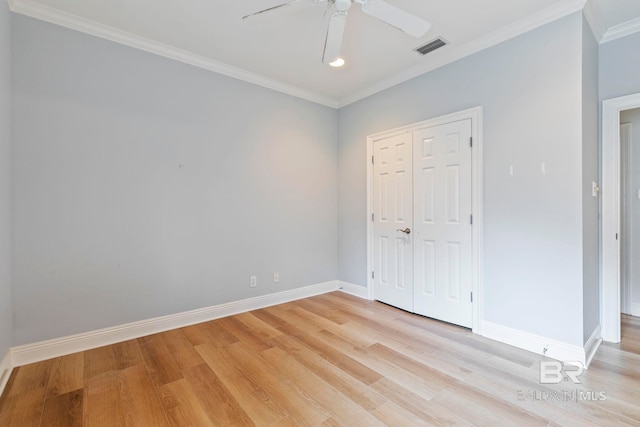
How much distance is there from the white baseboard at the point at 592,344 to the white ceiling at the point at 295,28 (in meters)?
2.59

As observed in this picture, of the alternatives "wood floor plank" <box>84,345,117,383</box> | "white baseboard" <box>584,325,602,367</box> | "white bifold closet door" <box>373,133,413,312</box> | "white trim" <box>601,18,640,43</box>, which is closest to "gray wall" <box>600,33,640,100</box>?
"white trim" <box>601,18,640,43</box>

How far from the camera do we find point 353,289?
4.05 metres

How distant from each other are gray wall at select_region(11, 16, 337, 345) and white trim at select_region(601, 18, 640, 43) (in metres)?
3.10

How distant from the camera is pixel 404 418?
5.41 feet

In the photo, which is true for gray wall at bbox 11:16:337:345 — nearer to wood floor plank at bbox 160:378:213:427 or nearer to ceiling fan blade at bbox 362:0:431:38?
wood floor plank at bbox 160:378:213:427

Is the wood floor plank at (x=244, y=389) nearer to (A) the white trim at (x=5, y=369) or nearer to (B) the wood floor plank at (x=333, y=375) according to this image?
(B) the wood floor plank at (x=333, y=375)

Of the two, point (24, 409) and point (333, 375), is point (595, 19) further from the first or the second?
point (24, 409)

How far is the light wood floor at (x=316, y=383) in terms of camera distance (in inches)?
65.7

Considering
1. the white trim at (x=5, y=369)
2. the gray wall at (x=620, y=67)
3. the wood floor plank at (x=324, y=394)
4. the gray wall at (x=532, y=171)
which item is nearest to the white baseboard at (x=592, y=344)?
the gray wall at (x=532, y=171)

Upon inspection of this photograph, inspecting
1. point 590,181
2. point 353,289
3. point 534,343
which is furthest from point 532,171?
point 353,289

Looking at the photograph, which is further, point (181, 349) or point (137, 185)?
point (137, 185)

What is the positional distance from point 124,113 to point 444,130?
3109mm

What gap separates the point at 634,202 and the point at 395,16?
3.46 meters

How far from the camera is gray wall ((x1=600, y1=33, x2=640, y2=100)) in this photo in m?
2.43
